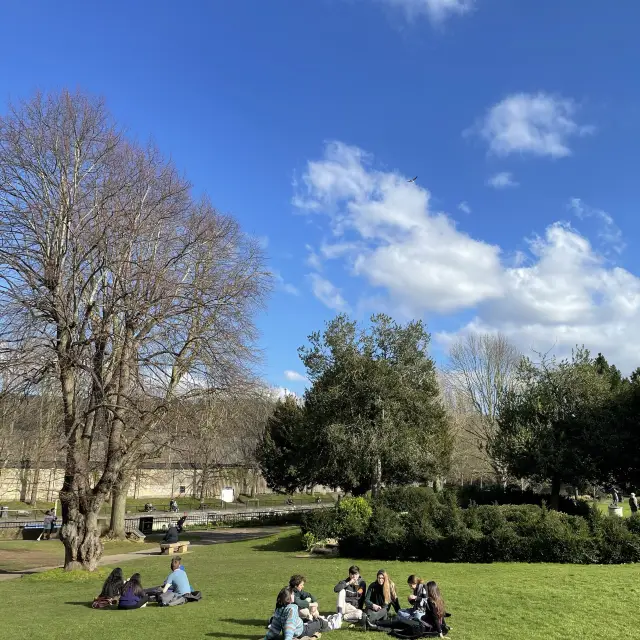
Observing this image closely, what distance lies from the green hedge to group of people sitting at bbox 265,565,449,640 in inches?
307

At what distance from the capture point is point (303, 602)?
9125 millimetres

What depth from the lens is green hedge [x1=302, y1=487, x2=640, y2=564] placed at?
16219 millimetres

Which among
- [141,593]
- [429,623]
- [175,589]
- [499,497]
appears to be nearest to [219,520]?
[499,497]

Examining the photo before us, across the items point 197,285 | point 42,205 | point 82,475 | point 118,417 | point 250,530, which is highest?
point 42,205

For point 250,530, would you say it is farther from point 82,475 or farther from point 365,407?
point 82,475

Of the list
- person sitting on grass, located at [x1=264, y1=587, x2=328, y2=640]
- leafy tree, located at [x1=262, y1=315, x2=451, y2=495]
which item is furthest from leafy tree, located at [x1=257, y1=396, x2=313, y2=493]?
person sitting on grass, located at [x1=264, y1=587, x2=328, y2=640]

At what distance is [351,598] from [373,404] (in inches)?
713

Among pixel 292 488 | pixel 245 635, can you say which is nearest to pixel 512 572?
pixel 245 635

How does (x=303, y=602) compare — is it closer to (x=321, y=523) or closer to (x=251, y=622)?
(x=251, y=622)

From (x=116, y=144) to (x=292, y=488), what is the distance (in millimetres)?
33493

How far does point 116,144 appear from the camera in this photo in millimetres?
19031

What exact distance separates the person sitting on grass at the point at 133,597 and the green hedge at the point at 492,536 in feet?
29.5

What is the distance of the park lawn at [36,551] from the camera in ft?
71.4

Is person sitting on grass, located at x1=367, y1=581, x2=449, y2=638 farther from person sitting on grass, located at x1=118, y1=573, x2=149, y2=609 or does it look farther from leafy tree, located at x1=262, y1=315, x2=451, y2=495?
leafy tree, located at x1=262, y1=315, x2=451, y2=495
